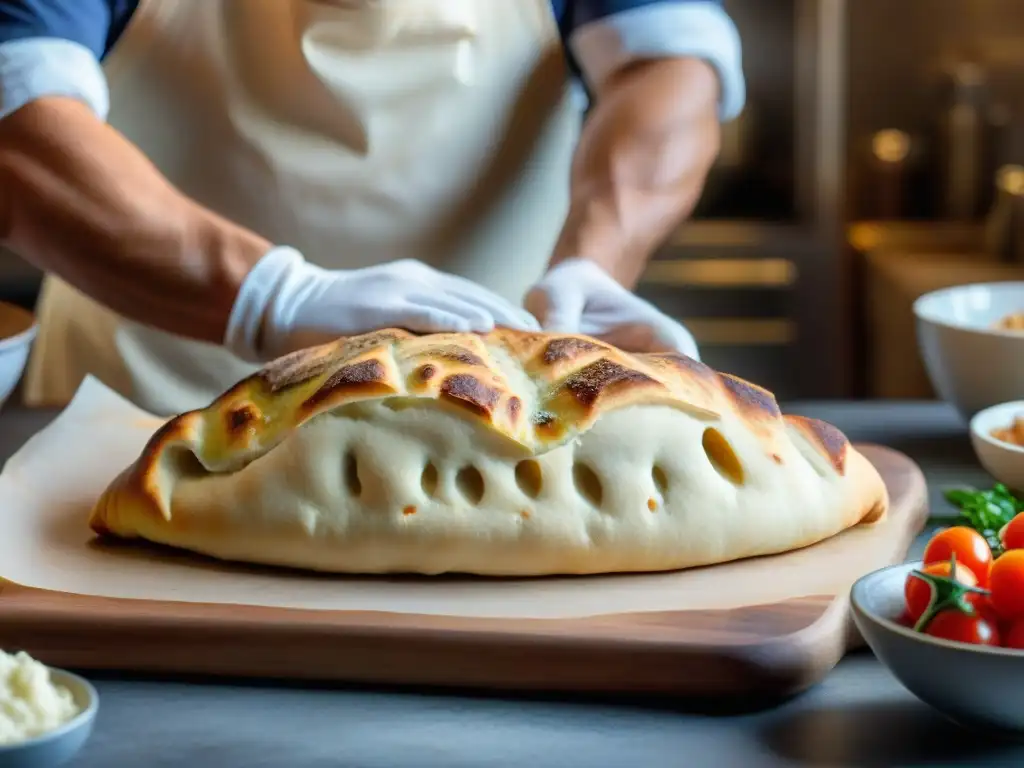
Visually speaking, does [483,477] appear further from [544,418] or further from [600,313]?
[600,313]

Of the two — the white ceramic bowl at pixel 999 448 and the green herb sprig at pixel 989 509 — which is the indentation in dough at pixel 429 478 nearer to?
the green herb sprig at pixel 989 509

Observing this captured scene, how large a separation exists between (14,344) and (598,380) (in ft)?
1.97

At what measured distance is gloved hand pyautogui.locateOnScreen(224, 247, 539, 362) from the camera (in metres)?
1.43

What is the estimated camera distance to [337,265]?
1.98 metres

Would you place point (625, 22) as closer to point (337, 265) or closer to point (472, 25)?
point (472, 25)

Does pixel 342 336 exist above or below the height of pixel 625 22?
below

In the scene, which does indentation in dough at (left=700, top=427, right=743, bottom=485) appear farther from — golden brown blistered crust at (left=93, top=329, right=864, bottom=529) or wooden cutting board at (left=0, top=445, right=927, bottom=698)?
wooden cutting board at (left=0, top=445, right=927, bottom=698)

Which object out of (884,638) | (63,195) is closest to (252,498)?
(884,638)

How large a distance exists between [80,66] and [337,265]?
0.43m

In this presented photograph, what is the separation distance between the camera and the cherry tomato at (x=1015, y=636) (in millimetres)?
893

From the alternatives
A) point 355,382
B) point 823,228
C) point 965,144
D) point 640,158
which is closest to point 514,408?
point 355,382

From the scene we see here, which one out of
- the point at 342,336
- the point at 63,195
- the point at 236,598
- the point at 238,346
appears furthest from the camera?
the point at 63,195

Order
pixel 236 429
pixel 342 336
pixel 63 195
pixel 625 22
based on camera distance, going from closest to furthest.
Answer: pixel 236 429
pixel 342 336
pixel 63 195
pixel 625 22

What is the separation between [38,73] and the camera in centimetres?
170
